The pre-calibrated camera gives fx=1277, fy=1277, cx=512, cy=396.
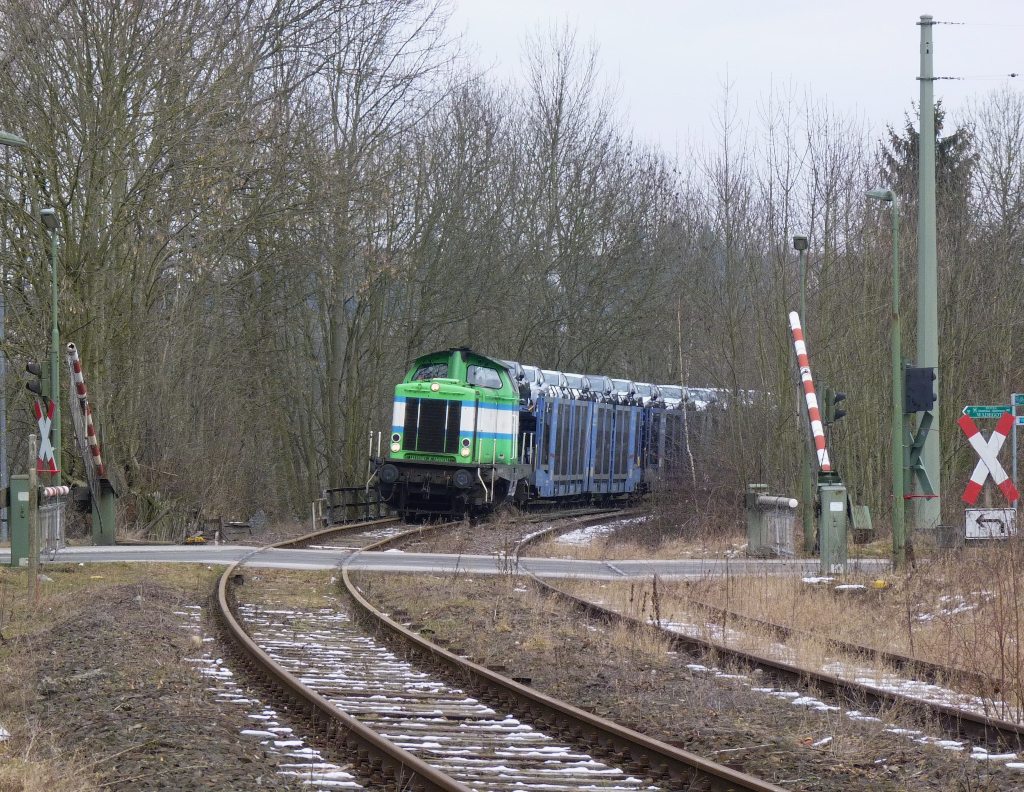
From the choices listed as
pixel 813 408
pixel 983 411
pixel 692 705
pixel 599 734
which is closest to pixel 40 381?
pixel 813 408

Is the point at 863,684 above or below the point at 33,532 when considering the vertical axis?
below

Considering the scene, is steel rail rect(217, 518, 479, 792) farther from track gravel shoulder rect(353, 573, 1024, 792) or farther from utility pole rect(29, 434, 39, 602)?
utility pole rect(29, 434, 39, 602)

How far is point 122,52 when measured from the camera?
79.9 feet

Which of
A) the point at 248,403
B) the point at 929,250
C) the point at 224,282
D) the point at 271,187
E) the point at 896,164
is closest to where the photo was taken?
the point at 929,250

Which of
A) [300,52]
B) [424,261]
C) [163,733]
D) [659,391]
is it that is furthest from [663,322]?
[163,733]

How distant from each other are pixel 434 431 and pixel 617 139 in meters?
19.8

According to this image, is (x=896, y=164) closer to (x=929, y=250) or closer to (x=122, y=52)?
(x=929, y=250)

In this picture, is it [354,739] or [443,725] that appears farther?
[443,725]

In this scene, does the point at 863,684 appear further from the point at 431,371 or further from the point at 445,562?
the point at 431,371

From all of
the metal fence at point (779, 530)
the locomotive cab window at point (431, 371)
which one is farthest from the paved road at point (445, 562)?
the locomotive cab window at point (431, 371)

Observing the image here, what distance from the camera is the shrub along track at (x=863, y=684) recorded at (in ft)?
24.7

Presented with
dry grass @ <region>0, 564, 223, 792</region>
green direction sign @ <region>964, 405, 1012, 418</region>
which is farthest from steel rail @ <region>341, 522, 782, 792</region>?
green direction sign @ <region>964, 405, 1012, 418</region>

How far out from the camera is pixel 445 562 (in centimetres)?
1866

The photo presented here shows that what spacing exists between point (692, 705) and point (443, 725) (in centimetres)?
172
